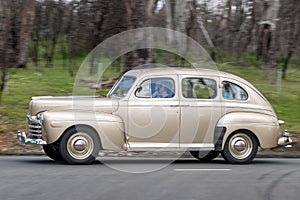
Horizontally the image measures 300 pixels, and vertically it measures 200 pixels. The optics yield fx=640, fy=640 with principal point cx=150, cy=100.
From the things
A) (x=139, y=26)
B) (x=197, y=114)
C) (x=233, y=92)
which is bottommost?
(x=197, y=114)

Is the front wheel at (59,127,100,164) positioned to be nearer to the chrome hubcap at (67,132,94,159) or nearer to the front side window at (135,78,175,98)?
the chrome hubcap at (67,132,94,159)

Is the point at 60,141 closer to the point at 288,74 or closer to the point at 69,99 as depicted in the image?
→ the point at 69,99

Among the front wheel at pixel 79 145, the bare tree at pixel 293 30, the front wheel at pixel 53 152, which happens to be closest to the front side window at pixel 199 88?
the front wheel at pixel 79 145

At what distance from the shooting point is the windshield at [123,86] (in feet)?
43.7

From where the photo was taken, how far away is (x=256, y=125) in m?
13.7

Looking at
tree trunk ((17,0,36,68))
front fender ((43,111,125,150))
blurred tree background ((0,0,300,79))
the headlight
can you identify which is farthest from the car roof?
tree trunk ((17,0,36,68))

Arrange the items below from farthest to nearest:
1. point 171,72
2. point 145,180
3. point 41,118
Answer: point 171,72 < point 41,118 < point 145,180

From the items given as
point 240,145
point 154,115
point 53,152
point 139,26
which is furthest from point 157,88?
point 139,26

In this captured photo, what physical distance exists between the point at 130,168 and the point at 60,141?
1.48 m

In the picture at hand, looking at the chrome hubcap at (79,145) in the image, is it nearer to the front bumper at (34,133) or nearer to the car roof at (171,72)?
the front bumper at (34,133)

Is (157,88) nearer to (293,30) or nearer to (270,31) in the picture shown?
(270,31)

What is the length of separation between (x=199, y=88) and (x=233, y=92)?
821 millimetres

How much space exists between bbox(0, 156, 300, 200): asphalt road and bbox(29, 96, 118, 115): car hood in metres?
1.13

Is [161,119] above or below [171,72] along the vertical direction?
below
